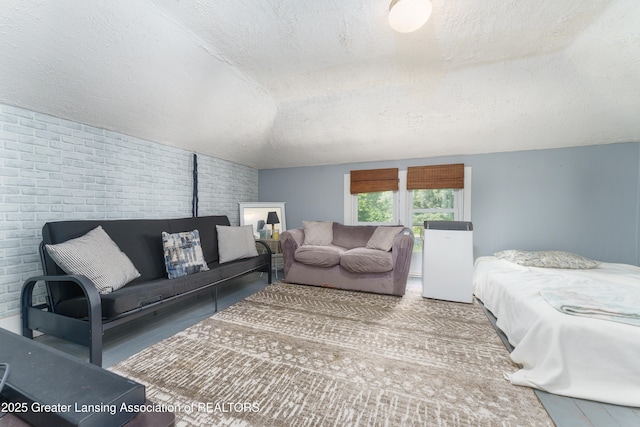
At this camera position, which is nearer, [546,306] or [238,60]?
[546,306]

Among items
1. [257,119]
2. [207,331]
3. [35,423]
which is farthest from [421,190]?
[35,423]

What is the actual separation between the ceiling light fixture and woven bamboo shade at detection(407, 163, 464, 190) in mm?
2540

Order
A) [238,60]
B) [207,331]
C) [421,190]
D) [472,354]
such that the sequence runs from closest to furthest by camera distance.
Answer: [472,354]
[207,331]
[238,60]
[421,190]

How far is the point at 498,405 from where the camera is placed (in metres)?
1.36

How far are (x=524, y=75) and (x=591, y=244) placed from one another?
2553 millimetres

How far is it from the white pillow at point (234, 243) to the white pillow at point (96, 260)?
1.10 m

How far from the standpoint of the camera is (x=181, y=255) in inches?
99.9

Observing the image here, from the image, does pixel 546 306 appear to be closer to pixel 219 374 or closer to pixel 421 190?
pixel 219 374

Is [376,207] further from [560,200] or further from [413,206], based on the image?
[560,200]

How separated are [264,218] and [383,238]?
2242 millimetres

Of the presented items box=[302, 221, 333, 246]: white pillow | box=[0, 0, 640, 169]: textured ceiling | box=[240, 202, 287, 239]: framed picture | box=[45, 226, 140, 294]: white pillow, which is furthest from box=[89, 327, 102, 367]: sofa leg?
box=[240, 202, 287, 239]: framed picture

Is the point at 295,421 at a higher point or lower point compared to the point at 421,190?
lower

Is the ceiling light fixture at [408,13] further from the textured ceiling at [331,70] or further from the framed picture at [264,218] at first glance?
the framed picture at [264,218]

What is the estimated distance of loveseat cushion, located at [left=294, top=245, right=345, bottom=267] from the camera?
3.30m
